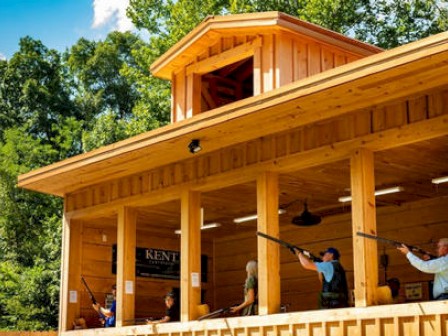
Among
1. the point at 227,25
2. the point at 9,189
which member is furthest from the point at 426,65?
the point at 9,189

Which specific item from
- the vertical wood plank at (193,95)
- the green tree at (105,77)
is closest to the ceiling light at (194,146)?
the vertical wood plank at (193,95)

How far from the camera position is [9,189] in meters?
31.4

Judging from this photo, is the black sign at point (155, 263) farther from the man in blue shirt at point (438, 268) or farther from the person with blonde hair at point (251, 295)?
the man in blue shirt at point (438, 268)

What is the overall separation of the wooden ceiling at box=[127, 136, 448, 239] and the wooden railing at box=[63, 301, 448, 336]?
2016 millimetres

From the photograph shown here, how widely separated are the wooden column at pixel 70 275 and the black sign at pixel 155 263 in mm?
979

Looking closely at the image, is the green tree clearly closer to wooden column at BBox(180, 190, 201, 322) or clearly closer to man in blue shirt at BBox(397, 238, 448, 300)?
wooden column at BBox(180, 190, 201, 322)

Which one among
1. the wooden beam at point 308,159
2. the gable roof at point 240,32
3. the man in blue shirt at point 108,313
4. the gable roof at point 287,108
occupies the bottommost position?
the man in blue shirt at point 108,313

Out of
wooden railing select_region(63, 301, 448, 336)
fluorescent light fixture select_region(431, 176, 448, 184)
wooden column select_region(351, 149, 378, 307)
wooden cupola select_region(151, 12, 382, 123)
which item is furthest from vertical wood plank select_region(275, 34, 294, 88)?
wooden railing select_region(63, 301, 448, 336)

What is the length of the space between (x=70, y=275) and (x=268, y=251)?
15.8 feet

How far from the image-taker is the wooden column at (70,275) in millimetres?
14703

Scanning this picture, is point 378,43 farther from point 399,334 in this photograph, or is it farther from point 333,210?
point 399,334

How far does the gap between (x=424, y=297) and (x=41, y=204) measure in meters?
21.0

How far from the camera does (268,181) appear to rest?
37.0ft

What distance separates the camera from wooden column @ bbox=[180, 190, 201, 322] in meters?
12.2
